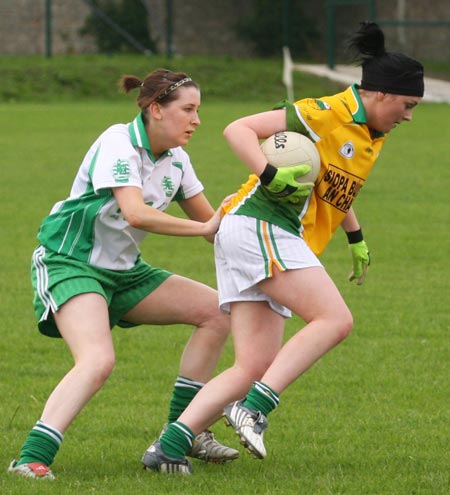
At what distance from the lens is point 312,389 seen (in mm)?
7102

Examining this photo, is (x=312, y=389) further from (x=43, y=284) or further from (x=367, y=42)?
(x=367, y=42)

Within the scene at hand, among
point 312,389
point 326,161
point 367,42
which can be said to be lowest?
point 312,389

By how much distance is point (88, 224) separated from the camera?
17.6ft

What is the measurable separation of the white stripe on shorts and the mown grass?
678 mm

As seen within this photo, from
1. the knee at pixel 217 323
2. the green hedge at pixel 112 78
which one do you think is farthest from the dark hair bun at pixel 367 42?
the green hedge at pixel 112 78

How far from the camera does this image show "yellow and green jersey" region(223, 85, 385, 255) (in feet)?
17.3

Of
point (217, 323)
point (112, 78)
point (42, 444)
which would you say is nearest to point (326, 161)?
point (217, 323)

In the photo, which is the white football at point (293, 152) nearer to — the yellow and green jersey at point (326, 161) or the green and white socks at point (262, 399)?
the yellow and green jersey at point (326, 161)

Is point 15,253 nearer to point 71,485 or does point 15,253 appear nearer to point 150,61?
point 71,485

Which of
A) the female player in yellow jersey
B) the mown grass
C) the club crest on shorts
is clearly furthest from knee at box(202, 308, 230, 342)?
the club crest on shorts

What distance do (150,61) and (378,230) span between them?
831 inches

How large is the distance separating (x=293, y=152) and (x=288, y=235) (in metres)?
0.33

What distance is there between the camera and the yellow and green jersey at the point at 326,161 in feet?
17.3

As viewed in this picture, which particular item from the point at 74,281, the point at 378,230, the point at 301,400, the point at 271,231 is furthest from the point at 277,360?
the point at 378,230
